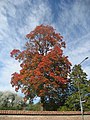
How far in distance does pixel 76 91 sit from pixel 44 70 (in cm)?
496

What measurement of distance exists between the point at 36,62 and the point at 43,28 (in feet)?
18.4

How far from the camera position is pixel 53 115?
1669 cm

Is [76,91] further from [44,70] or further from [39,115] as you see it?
[39,115]

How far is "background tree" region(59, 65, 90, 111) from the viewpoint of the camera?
2194 cm

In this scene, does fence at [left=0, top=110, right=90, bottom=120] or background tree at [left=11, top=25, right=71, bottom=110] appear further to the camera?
background tree at [left=11, top=25, right=71, bottom=110]

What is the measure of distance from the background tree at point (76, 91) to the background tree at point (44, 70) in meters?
0.93

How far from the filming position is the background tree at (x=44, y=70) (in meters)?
22.8

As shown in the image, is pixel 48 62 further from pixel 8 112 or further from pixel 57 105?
pixel 8 112

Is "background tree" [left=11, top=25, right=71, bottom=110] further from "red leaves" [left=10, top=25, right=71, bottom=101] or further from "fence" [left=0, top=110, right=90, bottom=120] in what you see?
"fence" [left=0, top=110, right=90, bottom=120]

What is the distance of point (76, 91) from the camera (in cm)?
2403

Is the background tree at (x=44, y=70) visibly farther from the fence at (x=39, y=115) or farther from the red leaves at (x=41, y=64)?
the fence at (x=39, y=115)

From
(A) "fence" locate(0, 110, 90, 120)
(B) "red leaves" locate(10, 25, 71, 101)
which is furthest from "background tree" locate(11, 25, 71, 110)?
(A) "fence" locate(0, 110, 90, 120)

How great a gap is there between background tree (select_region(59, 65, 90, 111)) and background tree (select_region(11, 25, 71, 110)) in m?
0.93

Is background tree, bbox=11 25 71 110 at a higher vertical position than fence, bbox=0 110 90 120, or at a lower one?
higher
